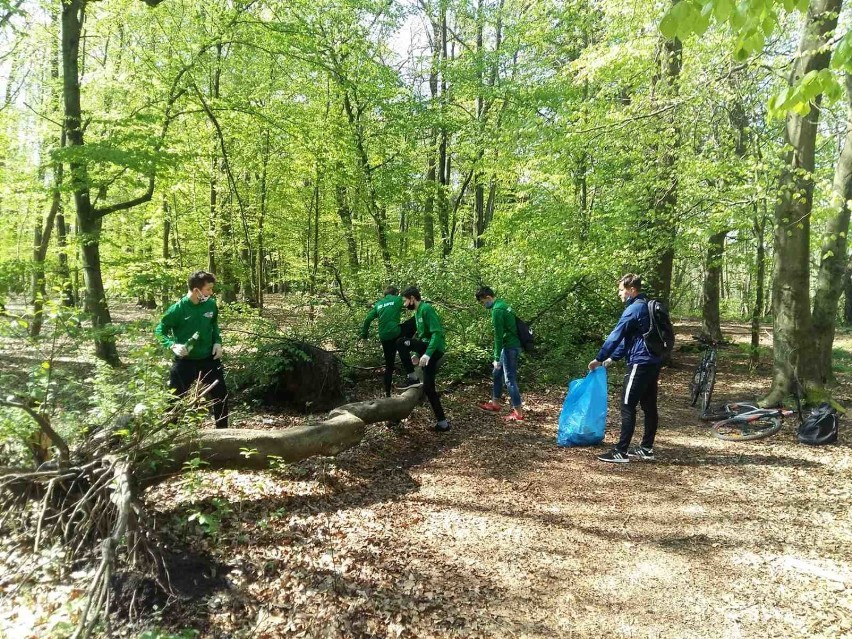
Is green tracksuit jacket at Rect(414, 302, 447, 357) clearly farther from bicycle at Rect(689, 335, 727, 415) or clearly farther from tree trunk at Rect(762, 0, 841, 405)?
tree trunk at Rect(762, 0, 841, 405)

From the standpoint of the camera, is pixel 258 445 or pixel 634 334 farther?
pixel 634 334

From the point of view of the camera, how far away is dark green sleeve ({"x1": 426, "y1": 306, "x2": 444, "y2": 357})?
21.3ft

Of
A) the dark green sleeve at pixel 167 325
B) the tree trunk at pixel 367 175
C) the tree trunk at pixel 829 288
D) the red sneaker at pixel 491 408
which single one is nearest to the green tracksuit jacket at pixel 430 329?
the red sneaker at pixel 491 408

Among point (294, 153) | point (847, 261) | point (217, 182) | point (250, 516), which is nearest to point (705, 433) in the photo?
point (847, 261)

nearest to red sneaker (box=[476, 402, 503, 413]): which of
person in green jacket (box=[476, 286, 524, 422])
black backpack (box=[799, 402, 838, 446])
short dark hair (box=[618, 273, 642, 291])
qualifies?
person in green jacket (box=[476, 286, 524, 422])

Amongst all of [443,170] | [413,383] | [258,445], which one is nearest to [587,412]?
[413,383]

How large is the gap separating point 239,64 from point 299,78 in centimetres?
160

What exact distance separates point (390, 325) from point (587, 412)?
10.6 ft

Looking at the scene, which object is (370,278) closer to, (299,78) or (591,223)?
(591,223)

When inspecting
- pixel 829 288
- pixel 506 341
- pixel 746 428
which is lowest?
pixel 746 428

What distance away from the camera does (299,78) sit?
1366 cm

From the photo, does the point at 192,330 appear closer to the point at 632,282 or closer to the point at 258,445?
the point at 258,445

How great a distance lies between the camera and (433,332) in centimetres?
660

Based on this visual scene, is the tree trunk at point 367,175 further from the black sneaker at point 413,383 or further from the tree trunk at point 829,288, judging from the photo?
the tree trunk at point 829,288
